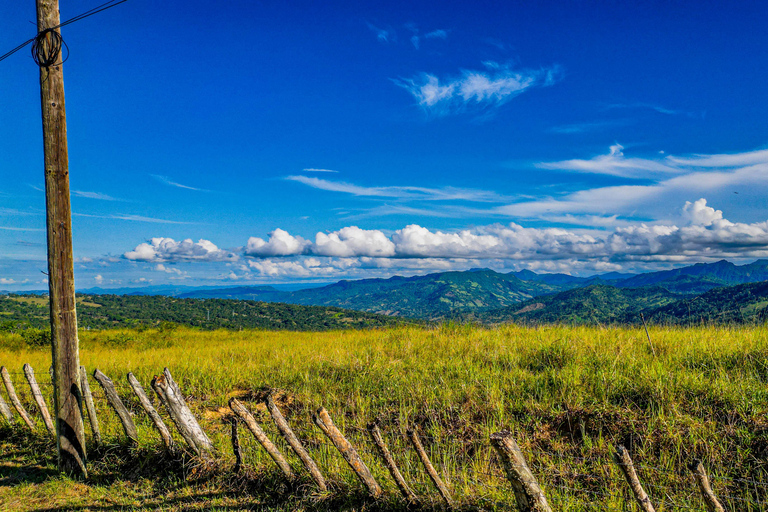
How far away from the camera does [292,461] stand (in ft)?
18.7

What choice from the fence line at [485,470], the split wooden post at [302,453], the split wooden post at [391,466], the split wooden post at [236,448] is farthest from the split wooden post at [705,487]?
the split wooden post at [236,448]

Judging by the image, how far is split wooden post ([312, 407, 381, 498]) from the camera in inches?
175

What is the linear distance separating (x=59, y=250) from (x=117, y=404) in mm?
2628

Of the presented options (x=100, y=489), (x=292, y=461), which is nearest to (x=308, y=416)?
(x=292, y=461)

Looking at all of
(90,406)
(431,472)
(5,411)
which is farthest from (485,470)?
(5,411)

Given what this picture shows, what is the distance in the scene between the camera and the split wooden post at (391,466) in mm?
4246

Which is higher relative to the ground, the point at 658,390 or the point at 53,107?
the point at 53,107

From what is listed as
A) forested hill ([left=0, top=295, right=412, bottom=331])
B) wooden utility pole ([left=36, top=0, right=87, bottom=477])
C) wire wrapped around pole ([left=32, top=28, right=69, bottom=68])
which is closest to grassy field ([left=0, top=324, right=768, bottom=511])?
wooden utility pole ([left=36, top=0, right=87, bottom=477])

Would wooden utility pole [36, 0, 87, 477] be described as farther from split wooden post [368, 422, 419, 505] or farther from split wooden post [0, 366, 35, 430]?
split wooden post [368, 422, 419, 505]

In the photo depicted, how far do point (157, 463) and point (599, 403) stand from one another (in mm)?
7144

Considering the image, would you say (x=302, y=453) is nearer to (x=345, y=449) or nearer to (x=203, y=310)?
(x=345, y=449)

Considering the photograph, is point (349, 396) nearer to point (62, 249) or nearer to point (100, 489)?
point (100, 489)

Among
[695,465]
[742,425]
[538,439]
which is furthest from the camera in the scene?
[538,439]

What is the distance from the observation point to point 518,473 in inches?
127
